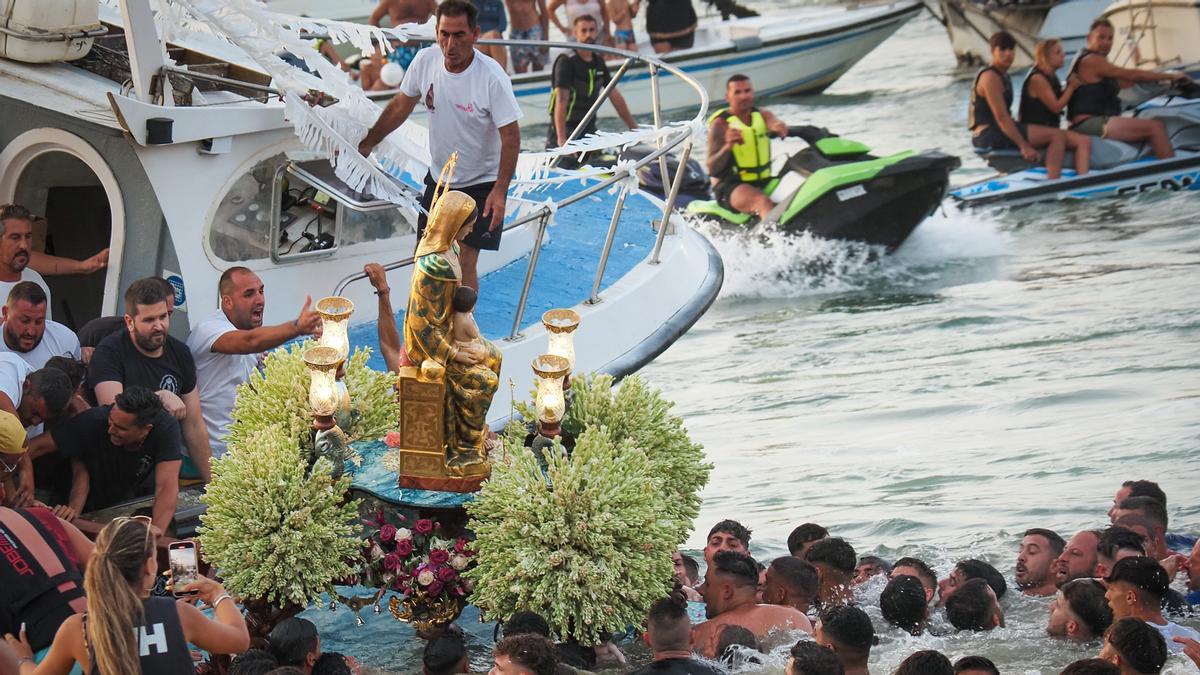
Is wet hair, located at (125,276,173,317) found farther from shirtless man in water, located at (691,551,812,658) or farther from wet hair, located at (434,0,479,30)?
shirtless man in water, located at (691,551,812,658)

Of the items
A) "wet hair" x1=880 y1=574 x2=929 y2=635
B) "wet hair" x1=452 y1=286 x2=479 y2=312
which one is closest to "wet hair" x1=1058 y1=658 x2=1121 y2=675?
"wet hair" x1=880 y1=574 x2=929 y2=635

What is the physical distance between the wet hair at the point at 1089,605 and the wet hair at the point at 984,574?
42 centimetres

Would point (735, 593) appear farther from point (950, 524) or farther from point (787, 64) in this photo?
point (787, 64)

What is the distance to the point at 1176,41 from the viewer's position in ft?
53.5

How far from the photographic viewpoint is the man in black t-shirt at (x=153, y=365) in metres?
6.02

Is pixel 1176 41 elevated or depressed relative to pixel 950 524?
elevated

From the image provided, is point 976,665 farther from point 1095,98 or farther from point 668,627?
point 1095,98

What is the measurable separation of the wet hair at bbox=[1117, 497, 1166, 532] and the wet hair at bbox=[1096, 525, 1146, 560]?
489 millimetres

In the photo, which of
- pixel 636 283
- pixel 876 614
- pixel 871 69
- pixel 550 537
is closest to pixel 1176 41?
pixel 871 69

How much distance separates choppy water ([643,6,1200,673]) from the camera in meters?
8.12

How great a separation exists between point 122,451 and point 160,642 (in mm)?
1847

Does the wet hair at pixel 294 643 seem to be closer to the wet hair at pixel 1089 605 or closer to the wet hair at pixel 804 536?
the wet hair at pixel 804 536

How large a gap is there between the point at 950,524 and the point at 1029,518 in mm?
401

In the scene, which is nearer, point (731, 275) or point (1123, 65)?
point (731, 275)
